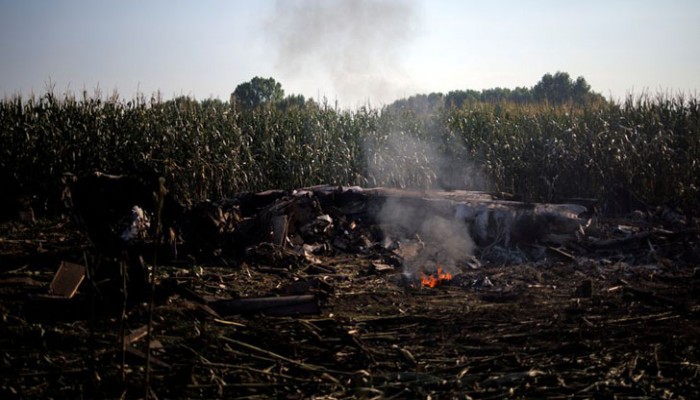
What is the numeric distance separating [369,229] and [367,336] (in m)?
5.44

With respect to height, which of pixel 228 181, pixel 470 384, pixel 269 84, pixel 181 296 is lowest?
pixel 470 384

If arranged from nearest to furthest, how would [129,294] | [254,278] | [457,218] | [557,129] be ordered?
[129,294]
[254,278]
[457,218]
[557,129]

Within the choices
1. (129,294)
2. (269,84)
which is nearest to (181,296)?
(129,294)

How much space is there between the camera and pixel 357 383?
16.1ft

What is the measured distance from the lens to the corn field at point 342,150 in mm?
14781

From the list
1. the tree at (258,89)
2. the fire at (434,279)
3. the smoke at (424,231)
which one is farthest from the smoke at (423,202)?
the tree at (258,89)

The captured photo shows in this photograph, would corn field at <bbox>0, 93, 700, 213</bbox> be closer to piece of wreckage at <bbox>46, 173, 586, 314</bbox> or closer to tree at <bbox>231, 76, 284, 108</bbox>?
piece of wreckage at <bbox>46, 173, 586, 314</bbox>

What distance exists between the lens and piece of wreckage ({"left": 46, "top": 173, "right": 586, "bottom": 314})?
1001 cm

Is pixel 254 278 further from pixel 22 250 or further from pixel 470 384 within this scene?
pixel 470 384

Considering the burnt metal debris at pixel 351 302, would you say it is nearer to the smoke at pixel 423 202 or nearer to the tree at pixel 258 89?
the smoke at pixel 423 202

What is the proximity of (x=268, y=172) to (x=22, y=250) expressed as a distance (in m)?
6.97

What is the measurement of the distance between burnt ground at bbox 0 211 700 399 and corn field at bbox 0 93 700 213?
5.66 metres

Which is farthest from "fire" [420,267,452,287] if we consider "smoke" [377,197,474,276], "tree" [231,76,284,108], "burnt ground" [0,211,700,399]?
"tree" [231,76,284,108]

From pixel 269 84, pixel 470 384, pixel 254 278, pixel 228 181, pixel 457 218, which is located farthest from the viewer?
pixel 269 84
